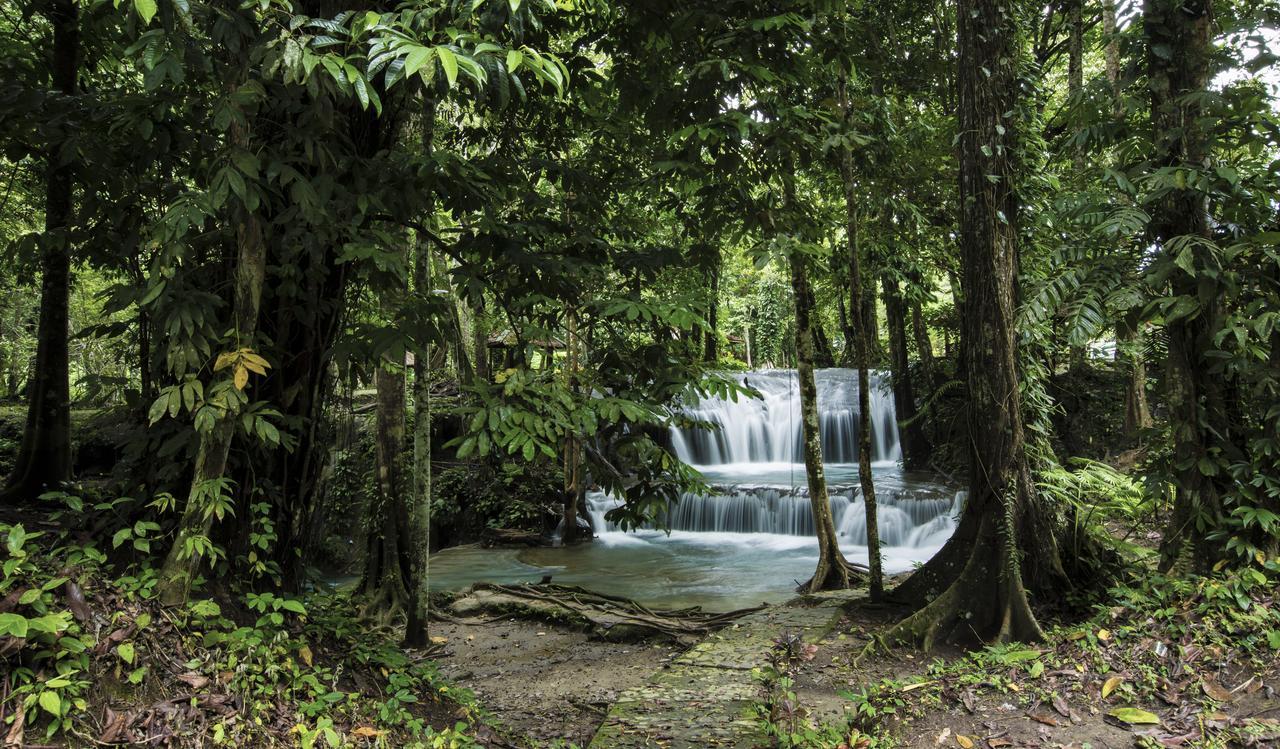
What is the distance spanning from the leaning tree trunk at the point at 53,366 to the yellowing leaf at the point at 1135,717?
22.8ft

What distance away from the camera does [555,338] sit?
15.3 ft

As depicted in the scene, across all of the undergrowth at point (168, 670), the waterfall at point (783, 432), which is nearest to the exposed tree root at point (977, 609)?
the undergrowth at point (168, 670)

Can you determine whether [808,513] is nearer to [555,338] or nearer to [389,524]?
[389,524]

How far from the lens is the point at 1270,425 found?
4445 mm

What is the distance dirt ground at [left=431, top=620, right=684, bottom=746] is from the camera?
5.38 metres

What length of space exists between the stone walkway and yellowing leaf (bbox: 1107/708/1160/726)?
180 centimetres

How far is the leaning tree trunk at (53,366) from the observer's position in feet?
18.2

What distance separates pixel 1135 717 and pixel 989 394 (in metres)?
2.43

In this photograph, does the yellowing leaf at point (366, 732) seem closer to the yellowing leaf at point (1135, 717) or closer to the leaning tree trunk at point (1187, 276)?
the yellowing leaf at point (1135, 717)

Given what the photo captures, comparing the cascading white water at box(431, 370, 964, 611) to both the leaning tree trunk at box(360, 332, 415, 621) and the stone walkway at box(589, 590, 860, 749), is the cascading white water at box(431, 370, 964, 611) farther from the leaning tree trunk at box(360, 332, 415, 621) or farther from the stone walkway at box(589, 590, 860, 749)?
the leaning tree trunk at box(360, 332, 415, 621)

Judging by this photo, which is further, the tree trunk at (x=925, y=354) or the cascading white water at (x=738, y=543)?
the tree trunk at (x=925, y=354)

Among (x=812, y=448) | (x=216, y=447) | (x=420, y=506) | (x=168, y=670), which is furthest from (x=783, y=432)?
(x=168, y=670)

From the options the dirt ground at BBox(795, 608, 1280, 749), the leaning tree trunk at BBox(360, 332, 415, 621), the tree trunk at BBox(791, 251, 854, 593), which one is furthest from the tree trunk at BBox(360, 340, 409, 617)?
the dirt ground at BBox(795, 608, 1280, 749)

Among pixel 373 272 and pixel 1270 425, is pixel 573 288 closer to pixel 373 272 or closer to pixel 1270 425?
pixel 373 272
